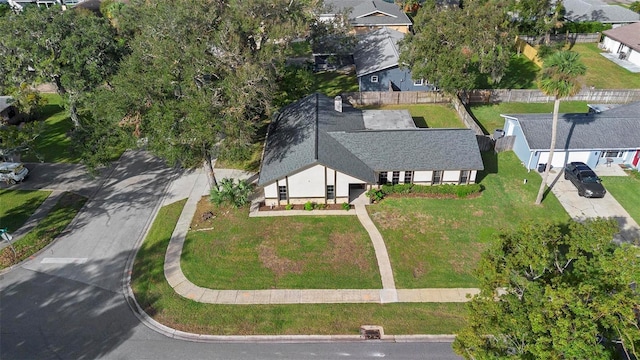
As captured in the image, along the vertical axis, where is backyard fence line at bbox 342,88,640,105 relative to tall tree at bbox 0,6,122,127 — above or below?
below

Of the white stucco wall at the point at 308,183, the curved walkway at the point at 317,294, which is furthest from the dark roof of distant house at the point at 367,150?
the curved walkway at the point at 317,294

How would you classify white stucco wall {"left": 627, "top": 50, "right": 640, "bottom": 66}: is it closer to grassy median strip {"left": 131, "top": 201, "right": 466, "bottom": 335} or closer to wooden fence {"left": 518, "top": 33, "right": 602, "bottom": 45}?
wooden fence {"left": 518, "top": 33, "right": 602, "bottom": 45}

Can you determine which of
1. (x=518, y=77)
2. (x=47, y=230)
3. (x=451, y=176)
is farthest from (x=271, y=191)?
(x=518, y=77)

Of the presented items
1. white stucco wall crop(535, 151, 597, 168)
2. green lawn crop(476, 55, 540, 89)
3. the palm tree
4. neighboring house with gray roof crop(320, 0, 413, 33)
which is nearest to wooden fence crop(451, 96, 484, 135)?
white stucco wall crop(535, 151, 597, 168)

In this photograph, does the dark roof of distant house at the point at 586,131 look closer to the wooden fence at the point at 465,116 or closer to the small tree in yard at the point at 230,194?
the wooden fence at the point at 465,116

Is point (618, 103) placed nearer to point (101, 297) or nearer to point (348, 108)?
point (348, 108)

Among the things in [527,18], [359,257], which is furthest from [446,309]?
[527,18]
